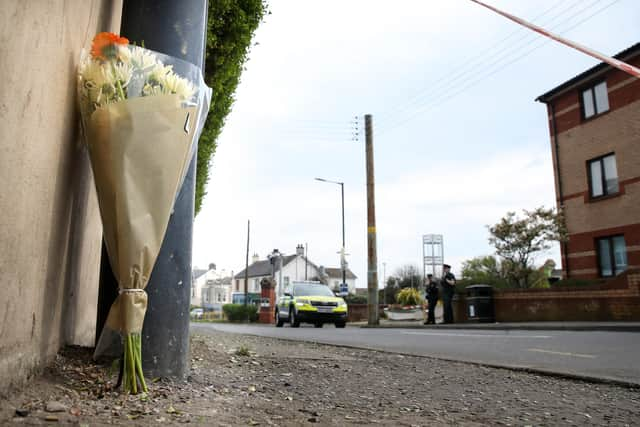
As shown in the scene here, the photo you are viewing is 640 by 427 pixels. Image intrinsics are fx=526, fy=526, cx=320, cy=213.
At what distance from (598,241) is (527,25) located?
17.6 m

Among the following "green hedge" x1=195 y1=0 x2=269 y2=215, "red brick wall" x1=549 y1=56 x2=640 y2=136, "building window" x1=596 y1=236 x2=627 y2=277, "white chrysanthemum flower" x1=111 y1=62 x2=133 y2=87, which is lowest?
"white chrysanthemum flower" x1=111 y1=62 x2=133 y2=87

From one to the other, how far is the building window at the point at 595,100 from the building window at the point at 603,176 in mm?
1933

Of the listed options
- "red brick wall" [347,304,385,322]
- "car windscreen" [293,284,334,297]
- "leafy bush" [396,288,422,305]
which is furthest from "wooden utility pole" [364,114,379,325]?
"red brick wall" [347,304,385,322]

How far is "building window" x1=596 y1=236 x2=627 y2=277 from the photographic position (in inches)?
779

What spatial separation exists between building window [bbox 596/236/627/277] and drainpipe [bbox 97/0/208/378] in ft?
65.8

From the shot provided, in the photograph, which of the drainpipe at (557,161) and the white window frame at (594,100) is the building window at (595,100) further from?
the drainpipe at (557,161)

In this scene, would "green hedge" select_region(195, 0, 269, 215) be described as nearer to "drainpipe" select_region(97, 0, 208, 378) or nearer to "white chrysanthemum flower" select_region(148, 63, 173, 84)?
"drainpipe" select_region(97, 0, 208, 378)

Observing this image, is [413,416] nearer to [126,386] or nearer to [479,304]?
[126,386]

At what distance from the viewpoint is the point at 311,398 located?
3.40 m

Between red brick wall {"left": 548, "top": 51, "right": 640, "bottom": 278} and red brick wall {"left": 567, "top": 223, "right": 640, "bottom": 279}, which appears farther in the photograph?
red brick wall {"left": 548, "top": 51, "right": 640, "bottom": 278}

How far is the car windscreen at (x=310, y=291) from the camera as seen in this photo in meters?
20.0

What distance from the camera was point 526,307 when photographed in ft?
57.9

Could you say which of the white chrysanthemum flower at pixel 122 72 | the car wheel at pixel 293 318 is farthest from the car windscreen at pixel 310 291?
the white chrysanthemum flower at pixel 122 72

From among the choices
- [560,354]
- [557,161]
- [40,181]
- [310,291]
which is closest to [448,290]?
[310,291]
